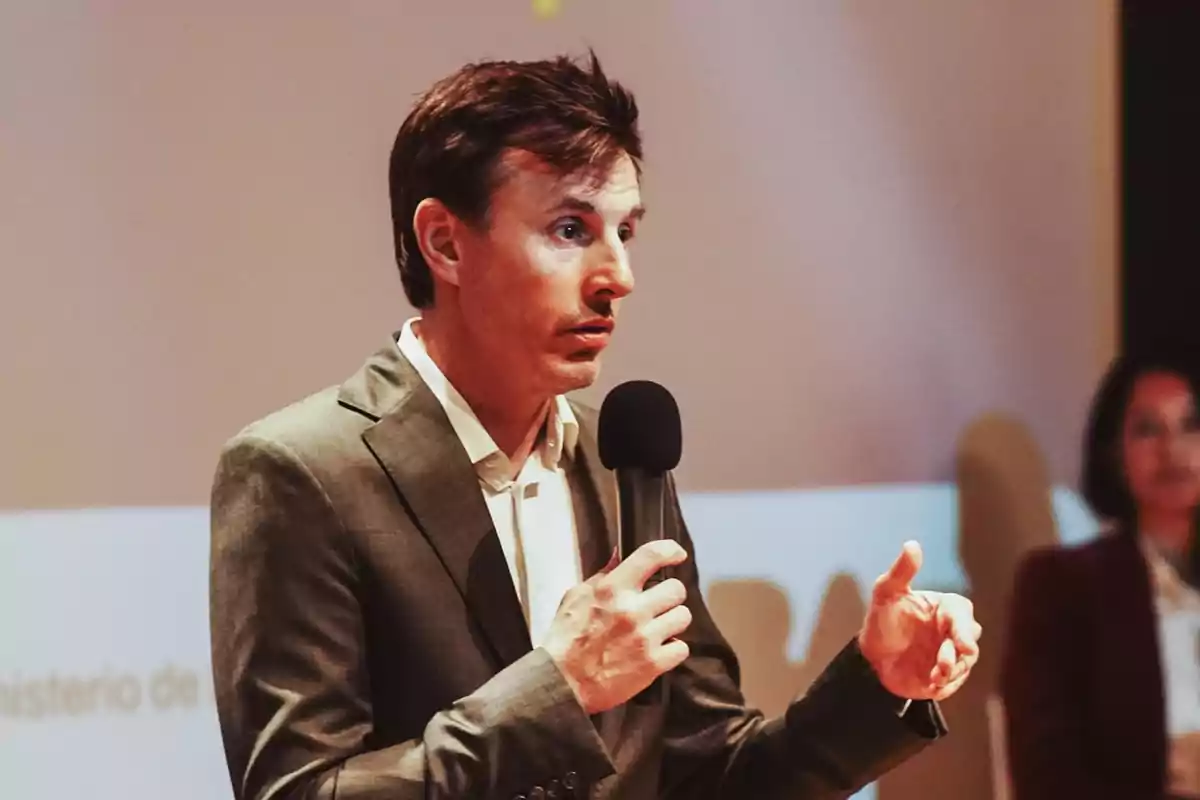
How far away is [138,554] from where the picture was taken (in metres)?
1.75

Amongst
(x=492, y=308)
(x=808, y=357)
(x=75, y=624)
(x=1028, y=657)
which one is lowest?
(x=1028, y=657)

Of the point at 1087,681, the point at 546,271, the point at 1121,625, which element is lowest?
the point at 1087,681

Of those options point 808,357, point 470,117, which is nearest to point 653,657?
point 470,117

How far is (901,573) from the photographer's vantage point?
1404mm

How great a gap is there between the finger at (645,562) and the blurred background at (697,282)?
0.76 metres

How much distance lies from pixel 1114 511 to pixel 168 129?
1.87 meters

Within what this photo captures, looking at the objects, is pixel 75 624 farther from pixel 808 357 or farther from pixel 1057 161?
pixel 1057 161

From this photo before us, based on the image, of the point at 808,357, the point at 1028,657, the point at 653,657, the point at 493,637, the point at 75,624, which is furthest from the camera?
the point at 1028,657

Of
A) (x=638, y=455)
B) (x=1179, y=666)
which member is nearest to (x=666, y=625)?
(x=638, y=455)

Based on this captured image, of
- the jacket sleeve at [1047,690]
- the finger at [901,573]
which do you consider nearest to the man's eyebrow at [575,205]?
the finger at [901,573]

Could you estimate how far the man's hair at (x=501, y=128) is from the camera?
1377 millimetres

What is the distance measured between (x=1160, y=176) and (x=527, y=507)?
207 cm

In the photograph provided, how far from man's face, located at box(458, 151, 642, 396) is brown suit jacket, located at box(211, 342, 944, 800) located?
111 mm

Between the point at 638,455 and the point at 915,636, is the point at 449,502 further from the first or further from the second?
the point at 915,636
